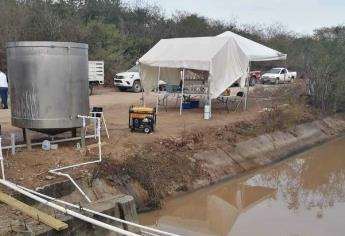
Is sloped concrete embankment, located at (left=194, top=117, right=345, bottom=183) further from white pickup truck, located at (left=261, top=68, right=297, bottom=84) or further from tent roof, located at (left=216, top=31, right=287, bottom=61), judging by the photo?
white pickup truck, located at (left=261, top=68, right=297, bottom=84)

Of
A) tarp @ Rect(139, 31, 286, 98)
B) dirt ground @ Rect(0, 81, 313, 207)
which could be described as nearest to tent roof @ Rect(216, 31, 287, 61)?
tarp @ Rect(139, 31, 286, 98)

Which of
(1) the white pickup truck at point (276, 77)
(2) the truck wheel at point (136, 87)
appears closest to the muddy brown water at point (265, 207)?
(2) the truck wheel at point (136, 87)

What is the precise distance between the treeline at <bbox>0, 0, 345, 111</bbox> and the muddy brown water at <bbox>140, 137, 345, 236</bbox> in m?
8.98

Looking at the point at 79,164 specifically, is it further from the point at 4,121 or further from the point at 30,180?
the point at 4,121

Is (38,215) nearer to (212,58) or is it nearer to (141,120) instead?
(141,120)

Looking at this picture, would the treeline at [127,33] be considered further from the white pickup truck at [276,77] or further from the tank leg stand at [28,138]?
the tank leg stand at [28,138]

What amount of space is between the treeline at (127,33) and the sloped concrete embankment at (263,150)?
2620 mm

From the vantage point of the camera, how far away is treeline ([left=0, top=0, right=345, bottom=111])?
22.8 meters

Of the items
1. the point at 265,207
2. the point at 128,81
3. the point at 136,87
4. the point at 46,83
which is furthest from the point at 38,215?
the point at 136,87

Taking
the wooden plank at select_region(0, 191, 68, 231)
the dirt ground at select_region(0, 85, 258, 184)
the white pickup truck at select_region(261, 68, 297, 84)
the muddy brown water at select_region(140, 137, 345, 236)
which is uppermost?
the white pickup truck at select_region(261, 68, 297, 84)

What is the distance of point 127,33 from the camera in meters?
36.7

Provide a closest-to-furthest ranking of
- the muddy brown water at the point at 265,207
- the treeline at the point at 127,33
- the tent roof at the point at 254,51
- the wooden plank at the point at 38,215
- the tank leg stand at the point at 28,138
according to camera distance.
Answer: the wooden plank at the point at 38,215
the muddy brown water at the point at 265,207
the tank leg stand at the point at 28,138
the tent roof at the point at 254,51
the treeline at the point at 127,33

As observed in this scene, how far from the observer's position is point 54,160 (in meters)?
9.46

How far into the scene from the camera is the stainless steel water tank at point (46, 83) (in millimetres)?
9305
